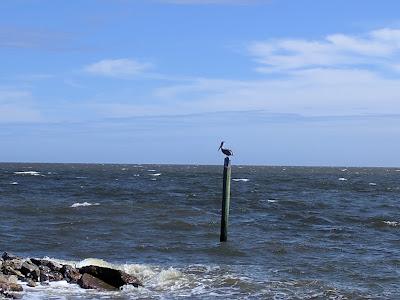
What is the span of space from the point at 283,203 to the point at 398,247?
18.8 metres

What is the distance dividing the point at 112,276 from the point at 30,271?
1806mm

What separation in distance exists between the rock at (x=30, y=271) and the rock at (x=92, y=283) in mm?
981

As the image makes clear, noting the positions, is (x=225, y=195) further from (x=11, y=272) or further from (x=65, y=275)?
(x=11, y=272)

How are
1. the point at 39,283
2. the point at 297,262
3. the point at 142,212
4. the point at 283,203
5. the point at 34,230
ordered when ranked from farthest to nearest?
the point at 283,203
the point at 142,212
the point at 34,230
the point at 297,262
the point at 39,283

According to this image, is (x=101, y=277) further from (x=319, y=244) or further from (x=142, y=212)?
(x=142, y=212)

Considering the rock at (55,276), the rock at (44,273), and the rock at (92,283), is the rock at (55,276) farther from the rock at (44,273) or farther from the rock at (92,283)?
the rock at (92,283)

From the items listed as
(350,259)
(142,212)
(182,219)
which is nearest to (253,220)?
(182,219)

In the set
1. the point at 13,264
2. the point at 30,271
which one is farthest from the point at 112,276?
the point at 13,264

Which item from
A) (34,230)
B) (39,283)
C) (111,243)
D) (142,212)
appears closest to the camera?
(39,283)

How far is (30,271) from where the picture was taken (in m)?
15.2

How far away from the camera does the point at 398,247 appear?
2269 centimetres

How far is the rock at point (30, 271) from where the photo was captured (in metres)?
15.0

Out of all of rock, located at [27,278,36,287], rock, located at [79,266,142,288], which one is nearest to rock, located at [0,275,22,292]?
rock, located at [27,278,36,287]

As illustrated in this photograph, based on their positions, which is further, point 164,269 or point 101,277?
point 164,269
